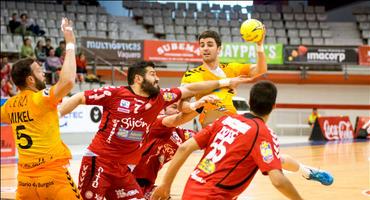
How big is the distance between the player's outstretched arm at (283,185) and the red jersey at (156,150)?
4114 millimetres

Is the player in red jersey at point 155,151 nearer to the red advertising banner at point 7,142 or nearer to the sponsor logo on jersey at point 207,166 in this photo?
the sponsor logo on jersey at point 207,166

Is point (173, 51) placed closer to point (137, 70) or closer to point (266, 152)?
point (137, 70)

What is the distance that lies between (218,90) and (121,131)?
4.38ft

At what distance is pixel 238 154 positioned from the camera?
→ 4.75 m

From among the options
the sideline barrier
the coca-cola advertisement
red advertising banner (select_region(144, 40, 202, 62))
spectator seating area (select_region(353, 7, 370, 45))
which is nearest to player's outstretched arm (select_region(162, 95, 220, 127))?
the sideline barrier

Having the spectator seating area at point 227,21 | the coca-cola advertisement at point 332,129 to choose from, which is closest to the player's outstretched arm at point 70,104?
the coca-cola advertisement at point 332,129

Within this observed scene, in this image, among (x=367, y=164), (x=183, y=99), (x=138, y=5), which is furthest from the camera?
(x=138, y=5)

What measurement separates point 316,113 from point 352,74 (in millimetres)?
3689

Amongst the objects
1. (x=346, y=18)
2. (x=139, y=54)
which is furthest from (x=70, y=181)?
(x=346, y=18)

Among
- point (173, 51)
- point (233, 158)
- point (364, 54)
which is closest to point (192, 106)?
point (233, 158)

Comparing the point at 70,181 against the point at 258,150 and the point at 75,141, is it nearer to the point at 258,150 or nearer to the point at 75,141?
the point at 258,150

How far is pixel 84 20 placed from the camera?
29.7m

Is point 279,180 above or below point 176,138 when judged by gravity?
above

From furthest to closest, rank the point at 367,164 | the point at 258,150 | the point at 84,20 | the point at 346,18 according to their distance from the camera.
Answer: the point at 346,18 < the point at 84,20 < the point at 367,164 < the point at 258,150
